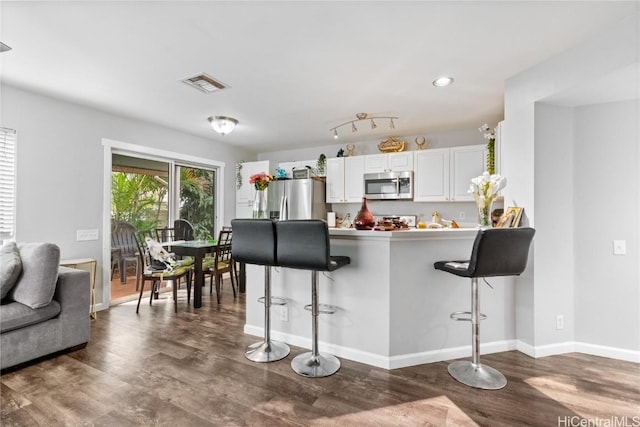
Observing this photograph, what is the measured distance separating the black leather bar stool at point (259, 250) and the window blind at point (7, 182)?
97.3 inches

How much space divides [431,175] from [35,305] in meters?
4.58

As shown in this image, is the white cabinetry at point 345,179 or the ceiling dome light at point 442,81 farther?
the white cabinetry at point 345,179

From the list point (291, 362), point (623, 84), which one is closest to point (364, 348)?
point (291, 362)

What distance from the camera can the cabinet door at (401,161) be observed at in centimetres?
471

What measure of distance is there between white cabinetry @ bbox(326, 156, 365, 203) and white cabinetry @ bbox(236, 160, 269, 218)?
1.30 metres

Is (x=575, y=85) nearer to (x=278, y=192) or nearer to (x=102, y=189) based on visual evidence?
(x=278, y=192)

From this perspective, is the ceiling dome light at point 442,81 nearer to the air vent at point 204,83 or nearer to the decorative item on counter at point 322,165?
the air vent at point 204,83

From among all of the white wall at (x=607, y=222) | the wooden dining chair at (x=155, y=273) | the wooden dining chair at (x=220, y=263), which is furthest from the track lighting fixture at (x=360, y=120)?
the wooden dining chair at (x=155, y=273)

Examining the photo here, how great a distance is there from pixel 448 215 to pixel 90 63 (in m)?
4.67

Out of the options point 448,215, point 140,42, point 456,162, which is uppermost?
point 140,42

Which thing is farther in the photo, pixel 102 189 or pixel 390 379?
pixel 102 189

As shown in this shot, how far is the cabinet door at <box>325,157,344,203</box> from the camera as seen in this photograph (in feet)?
17.2

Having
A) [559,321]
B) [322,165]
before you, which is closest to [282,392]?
[559,321]

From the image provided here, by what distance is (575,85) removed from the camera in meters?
2.29
